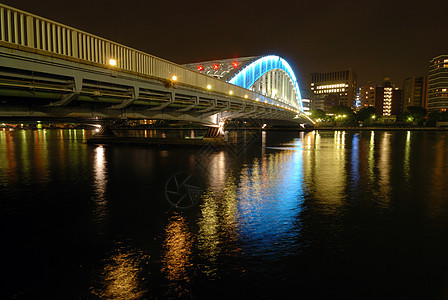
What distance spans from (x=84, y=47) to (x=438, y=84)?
639 feet

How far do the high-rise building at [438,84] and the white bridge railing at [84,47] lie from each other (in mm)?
178285

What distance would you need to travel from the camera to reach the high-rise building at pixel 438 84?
163012 mm

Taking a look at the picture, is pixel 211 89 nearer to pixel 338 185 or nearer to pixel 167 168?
pixel 167 168

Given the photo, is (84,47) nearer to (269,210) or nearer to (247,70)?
(269,210)

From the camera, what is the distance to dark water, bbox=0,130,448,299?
698 cm

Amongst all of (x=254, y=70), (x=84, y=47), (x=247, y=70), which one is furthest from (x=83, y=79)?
(x=254, y=70)

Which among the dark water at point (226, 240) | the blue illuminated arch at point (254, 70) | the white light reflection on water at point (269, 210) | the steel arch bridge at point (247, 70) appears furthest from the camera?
the blue illuminated arch at point (254, 70)

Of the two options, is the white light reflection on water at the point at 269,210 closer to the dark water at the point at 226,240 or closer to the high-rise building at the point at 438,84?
the dark water at the point at 226,240

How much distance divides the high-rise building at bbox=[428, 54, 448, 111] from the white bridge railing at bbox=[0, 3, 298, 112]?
178285 mm

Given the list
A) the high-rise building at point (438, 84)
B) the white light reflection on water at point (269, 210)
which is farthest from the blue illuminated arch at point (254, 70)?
the high-rise building at point (438, 84)

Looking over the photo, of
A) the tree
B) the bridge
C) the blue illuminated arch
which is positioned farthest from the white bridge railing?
the tree

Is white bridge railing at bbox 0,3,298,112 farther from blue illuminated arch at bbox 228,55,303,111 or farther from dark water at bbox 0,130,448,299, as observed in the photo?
blue illuminated arch at bbox 228,55,303,111

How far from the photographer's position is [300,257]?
27.5 feet

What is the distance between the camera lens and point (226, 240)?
938 centimetres
